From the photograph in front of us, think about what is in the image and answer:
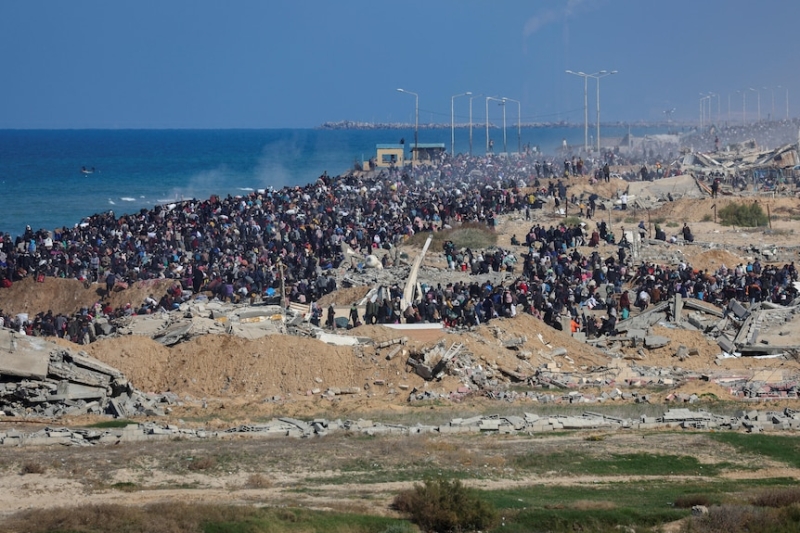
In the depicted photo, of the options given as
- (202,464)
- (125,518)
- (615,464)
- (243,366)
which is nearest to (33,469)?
(202,464)

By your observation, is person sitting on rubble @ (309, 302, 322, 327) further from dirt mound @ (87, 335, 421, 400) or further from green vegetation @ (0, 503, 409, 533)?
green vegetation @ (0, 503, 409, 533)

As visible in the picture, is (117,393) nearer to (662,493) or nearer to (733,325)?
(662,493)

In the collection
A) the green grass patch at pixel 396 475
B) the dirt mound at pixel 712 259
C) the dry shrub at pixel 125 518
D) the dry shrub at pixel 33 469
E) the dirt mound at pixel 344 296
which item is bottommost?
the green grass patch at pixel 396 475

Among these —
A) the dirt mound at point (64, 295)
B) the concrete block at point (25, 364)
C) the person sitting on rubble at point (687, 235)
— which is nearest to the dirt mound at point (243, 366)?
the concrete block at point (25, 364)

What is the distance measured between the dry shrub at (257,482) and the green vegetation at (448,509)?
8.32ft

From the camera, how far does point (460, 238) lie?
43062mm

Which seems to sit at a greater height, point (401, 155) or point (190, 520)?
point (401, 155)

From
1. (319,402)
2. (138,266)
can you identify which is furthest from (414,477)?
(138,266)

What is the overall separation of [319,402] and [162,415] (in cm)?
Answer: 315

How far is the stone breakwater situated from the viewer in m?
21.5

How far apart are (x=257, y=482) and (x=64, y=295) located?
20.6 m

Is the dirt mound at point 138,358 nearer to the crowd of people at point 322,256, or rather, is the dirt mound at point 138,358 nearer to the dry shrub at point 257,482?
the crowd of people at point 322,256

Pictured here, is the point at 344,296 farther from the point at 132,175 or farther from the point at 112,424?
the point at 132,175

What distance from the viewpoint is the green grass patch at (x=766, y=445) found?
20.5 meters
